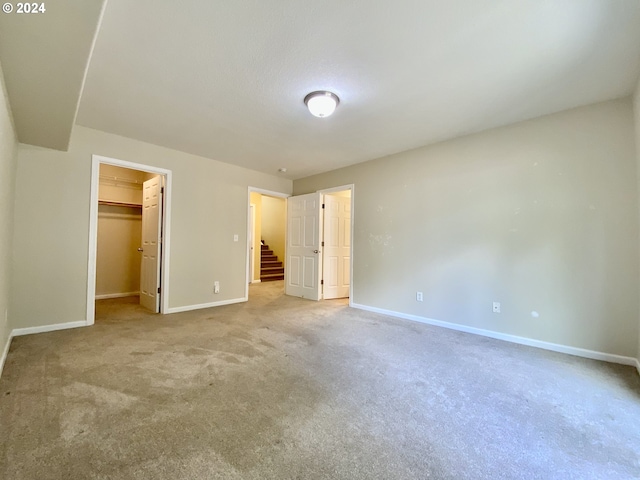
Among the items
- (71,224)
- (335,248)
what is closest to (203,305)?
(71,224)

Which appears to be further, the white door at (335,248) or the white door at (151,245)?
the white door at (335,248)

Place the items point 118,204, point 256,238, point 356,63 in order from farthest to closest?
point 256,238, point 118,204, point 356,63

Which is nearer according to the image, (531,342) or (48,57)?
(48,57)

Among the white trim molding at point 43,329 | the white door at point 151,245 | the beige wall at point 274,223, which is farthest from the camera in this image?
the beige wall at point 274,223

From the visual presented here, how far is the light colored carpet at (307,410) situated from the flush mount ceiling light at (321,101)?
230 centimetres

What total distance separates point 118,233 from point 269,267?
3991 millimetres

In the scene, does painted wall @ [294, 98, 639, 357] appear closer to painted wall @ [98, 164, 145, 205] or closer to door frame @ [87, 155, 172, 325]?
door frame @ [87, 155, 172, 325]

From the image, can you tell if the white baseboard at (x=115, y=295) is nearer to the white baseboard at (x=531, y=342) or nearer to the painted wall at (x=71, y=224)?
the painted wall at (x=71, y=224)

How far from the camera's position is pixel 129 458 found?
Answer: 4.18ft

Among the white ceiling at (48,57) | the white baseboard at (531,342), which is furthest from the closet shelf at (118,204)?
the white baseboard at (531,342)

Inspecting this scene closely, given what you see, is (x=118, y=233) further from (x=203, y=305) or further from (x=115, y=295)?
(x=203, y=305)

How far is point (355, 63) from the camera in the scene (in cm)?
205

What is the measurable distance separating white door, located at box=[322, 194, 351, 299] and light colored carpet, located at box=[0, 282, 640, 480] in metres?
2.32

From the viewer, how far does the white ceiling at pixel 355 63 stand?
1.62 meters
